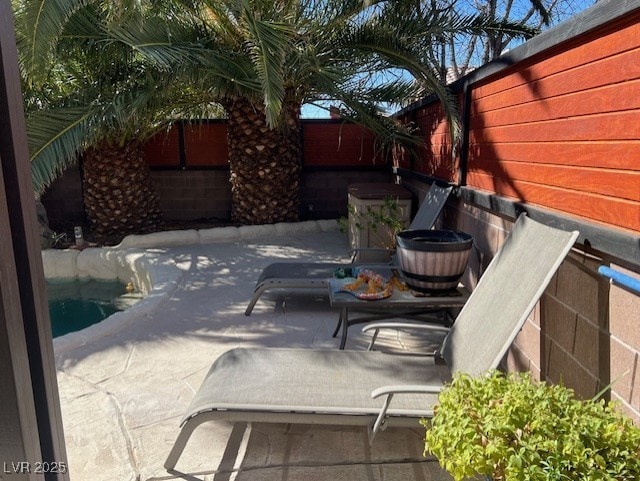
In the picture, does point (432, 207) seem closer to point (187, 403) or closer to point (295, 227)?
point (187, 403)

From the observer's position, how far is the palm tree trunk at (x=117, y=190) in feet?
25.5

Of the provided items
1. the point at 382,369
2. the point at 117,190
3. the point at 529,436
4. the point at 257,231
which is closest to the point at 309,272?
the point at 382,369

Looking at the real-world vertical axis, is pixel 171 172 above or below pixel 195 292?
above

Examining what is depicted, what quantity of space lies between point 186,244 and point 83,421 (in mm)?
4848

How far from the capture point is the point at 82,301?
6070mm

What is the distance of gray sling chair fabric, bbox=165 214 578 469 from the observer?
6.86 ft

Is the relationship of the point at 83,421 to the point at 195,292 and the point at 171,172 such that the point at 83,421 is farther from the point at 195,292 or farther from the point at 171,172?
the point at 171,172

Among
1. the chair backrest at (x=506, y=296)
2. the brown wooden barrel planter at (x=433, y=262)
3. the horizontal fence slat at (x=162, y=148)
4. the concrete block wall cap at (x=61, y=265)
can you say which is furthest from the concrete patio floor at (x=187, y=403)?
the horizontal fence slat at (x=162, y=148)

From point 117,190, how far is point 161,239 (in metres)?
1.40

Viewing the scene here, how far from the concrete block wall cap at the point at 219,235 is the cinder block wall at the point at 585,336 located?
530cm

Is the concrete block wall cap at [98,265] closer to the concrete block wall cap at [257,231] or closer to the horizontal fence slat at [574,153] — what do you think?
the concrete block wall cap at [257,231]

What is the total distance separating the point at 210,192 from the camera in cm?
916

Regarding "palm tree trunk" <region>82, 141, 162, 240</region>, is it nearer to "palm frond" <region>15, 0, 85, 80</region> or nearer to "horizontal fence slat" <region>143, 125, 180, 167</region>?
"horizontal fence slat" <region>143, 125, 180, 167</region>

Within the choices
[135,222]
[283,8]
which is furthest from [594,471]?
[135,222]
